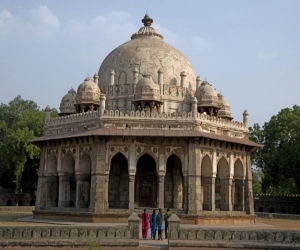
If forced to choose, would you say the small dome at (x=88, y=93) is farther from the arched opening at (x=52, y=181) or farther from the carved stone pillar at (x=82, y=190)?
the carved stone pillar at (x=82, y=190)

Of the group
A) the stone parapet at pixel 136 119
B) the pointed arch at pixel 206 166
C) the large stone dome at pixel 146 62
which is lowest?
the pointed arch at pixel 206 166

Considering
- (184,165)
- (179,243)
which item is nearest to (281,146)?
(184,165)

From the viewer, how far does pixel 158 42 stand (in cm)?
2812

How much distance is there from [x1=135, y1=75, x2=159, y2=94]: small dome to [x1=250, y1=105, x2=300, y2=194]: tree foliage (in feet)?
52.0

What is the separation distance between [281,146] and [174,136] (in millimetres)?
19466

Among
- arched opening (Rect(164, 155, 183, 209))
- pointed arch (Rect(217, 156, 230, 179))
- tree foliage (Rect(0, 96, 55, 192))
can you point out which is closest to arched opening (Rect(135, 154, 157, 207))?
arched opening (Rect(164, 155, 183, 209))

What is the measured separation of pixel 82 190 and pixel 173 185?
4.88 meters

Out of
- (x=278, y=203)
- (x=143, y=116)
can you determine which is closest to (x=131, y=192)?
(x=143, y=116)

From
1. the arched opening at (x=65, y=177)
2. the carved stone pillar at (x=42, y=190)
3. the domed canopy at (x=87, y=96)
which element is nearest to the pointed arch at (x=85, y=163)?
the arched opening at (x=65, y=177)

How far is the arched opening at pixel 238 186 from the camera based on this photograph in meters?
25.9

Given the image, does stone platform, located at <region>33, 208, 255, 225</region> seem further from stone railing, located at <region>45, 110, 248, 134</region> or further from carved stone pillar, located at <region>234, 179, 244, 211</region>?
stone railing, located at <region>45, 110, 248, 134</region>

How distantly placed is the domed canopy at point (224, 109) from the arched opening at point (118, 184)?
284 inches

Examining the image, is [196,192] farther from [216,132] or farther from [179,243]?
[179,243]

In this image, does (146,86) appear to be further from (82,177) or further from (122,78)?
(82,177)
